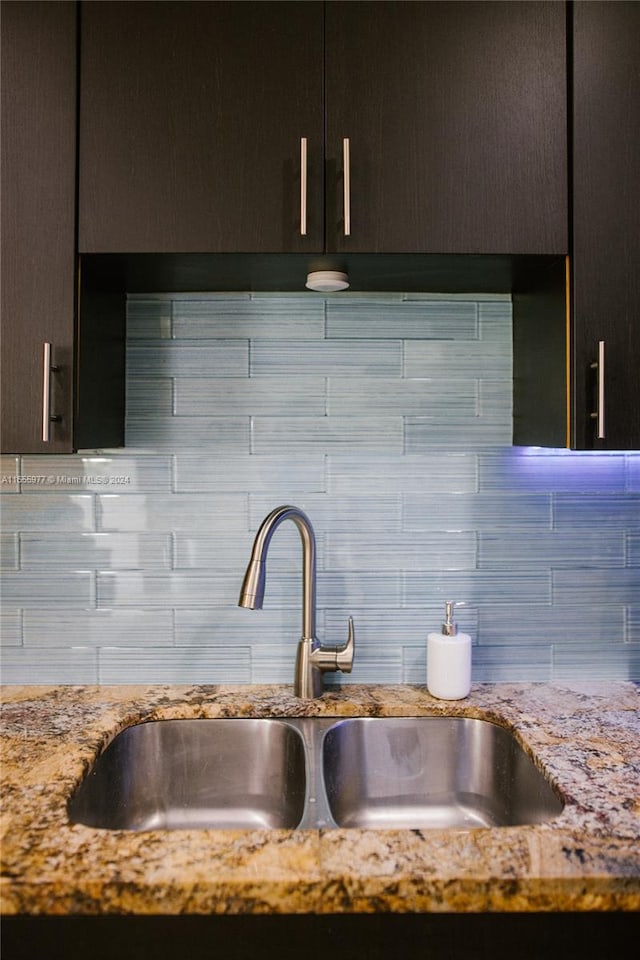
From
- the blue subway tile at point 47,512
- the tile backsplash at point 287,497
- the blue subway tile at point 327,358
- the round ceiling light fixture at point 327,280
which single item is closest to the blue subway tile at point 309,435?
the tile backsplash at point 287,497

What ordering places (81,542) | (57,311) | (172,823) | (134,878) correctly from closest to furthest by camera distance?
(134,878), (57,311), (172,823), (81,542)

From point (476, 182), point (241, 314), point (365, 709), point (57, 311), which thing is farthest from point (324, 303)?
point (365, 709)

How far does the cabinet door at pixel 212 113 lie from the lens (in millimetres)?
1265

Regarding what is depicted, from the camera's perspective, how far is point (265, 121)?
1.27 meters

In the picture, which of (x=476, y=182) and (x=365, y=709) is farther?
(x=365, y=709)

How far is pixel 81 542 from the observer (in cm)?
158

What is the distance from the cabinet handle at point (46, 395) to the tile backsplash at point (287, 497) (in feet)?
1.07

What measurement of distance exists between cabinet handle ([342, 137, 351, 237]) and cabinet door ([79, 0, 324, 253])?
44 millimetres

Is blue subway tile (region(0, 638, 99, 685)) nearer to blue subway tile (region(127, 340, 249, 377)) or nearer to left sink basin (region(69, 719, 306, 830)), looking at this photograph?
left sink basin (region(69, 719, 306, 830))

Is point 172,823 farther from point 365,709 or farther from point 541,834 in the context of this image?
point 541,834

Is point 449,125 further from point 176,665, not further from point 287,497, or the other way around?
point 176,665

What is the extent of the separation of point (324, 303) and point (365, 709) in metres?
0.89

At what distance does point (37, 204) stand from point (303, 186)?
1.58ft

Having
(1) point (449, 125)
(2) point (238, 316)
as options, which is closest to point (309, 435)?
(2) point (238, 316)
